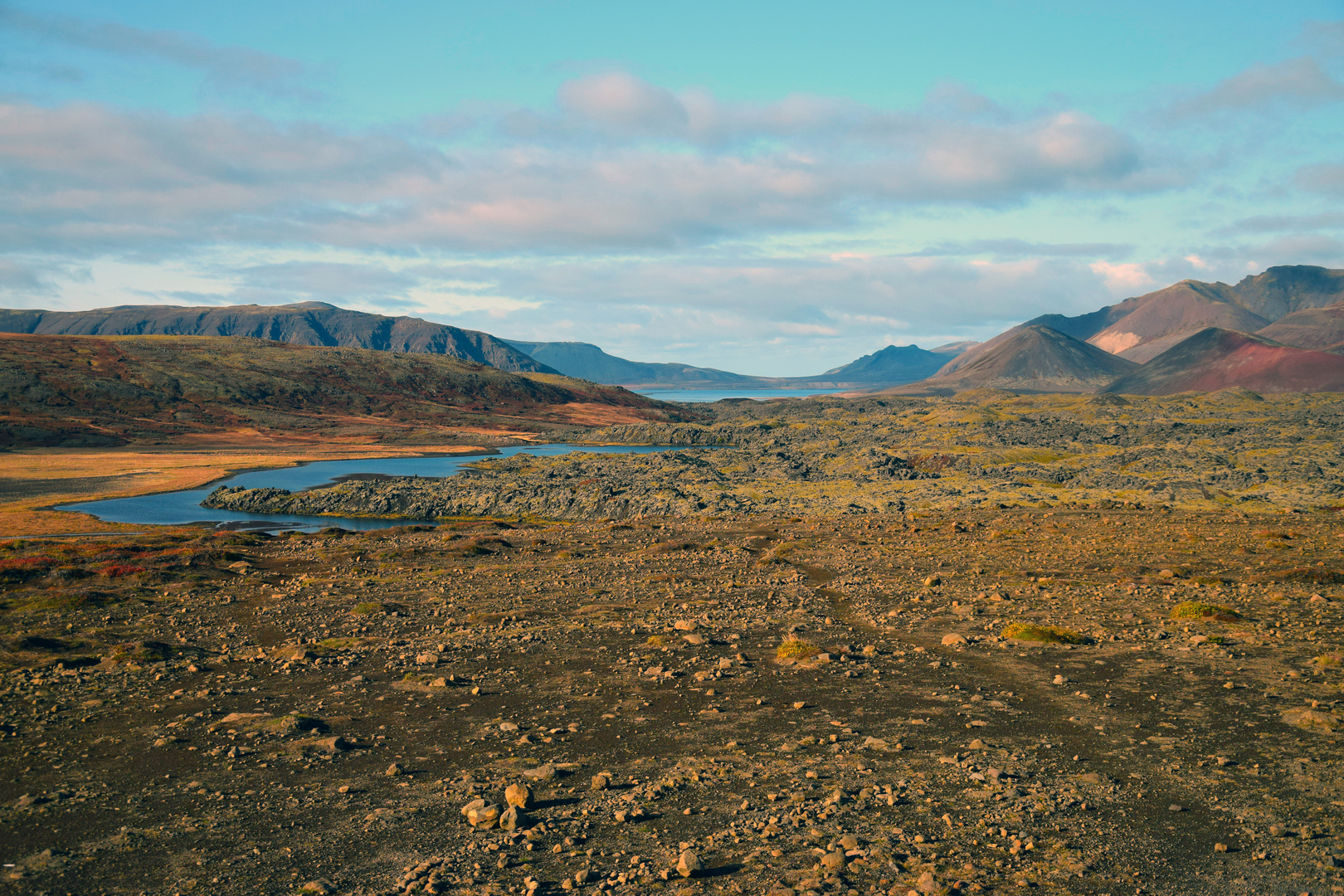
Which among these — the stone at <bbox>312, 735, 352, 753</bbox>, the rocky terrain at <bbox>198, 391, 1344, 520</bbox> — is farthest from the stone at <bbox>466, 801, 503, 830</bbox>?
the rocky terrain at <bbox>198, 391, 1344, 520</bbox>

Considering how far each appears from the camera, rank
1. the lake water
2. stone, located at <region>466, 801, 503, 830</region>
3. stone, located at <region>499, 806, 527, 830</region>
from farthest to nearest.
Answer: the lake water < stone, located at <region>466, 801, 503, 830</region> < stone, located at <region>499, 806, 527, 830</region>

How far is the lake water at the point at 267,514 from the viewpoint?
75.8 metres

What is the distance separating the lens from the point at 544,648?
28.0 m

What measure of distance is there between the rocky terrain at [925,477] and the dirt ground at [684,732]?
31.0m

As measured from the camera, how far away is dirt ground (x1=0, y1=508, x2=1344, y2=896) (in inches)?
556

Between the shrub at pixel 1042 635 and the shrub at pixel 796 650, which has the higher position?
the shrub at pixel 1042 635

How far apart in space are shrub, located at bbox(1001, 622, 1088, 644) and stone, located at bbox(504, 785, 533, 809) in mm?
19398

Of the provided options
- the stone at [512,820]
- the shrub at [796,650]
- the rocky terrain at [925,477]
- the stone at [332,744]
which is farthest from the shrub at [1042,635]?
the rocky terrain at [925,477]

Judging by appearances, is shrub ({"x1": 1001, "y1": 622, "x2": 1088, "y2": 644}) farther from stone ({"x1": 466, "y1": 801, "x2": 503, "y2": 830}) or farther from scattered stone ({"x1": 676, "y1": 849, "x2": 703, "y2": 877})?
stone ({"x1": 466, "y1": 801, "x2": 503, "y2": 830})

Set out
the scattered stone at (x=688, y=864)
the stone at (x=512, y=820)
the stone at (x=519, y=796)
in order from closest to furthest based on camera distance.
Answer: the scattered stone at (x=688, y=864) < the stone at (x=512, y=820) < the stone at (x=519, y=796)

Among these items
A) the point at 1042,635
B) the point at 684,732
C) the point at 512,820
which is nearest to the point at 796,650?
the point at 684,732

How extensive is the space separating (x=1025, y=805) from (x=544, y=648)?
17062 millimetres

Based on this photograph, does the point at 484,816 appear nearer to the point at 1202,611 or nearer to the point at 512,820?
the point at 512,820

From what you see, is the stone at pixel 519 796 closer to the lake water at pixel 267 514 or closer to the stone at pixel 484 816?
the stone at pixel 484 816
